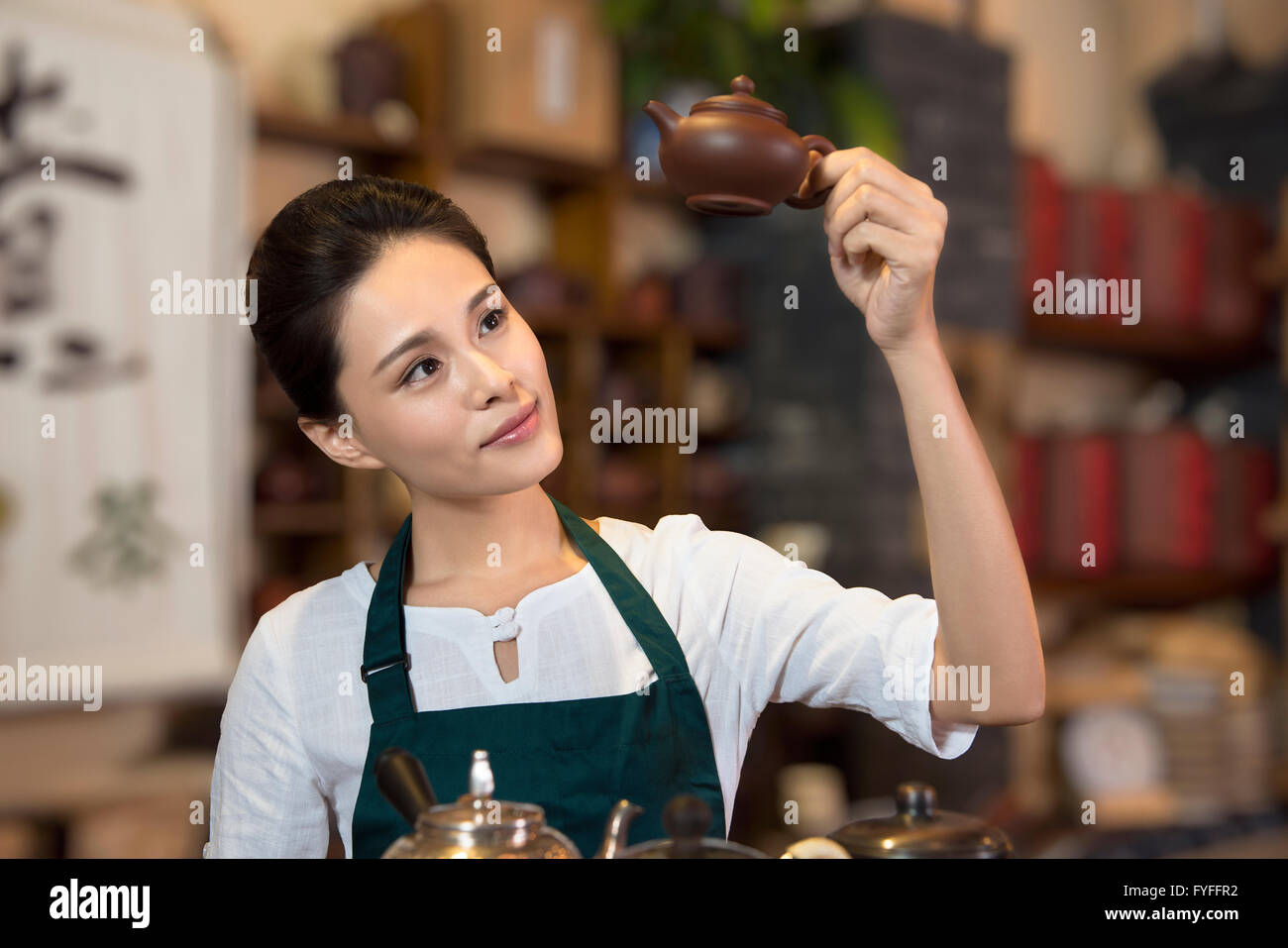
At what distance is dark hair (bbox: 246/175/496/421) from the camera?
814 mm

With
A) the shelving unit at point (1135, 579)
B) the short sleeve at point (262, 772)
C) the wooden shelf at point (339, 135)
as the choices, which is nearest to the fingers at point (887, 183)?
the short sleeve at point (262, 772)

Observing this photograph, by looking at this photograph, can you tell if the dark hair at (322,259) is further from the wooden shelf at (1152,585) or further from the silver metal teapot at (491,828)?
the wooden shelf at (1152,585)

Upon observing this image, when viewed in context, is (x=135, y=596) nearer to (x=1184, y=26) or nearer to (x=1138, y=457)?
(x=1138, y=457)

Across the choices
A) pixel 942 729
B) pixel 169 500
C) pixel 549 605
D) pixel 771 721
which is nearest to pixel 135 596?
pixel 169 500

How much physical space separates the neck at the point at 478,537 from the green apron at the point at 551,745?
0.09ft

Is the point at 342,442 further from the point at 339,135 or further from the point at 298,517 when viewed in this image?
the point at 339,135

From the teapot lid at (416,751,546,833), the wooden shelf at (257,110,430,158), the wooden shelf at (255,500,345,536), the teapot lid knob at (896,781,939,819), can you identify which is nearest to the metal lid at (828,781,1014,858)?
the teapot lid knob at (896,781,939,819)

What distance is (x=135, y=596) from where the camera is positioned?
2484 mm

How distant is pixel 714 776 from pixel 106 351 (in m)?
2.03

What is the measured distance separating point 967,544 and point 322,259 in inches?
19.3

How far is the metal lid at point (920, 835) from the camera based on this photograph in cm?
76

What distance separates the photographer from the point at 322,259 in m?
0.81

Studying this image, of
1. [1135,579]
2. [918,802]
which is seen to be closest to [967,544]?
[918,802]
